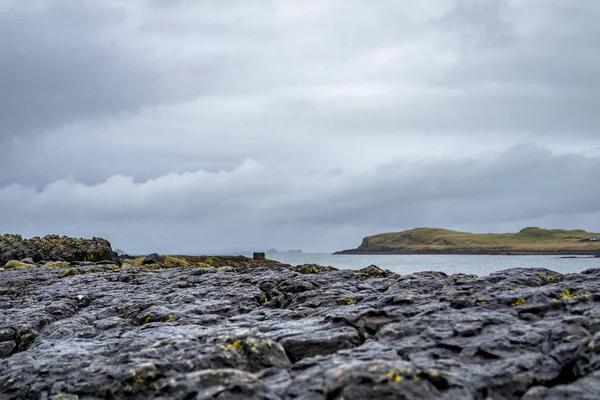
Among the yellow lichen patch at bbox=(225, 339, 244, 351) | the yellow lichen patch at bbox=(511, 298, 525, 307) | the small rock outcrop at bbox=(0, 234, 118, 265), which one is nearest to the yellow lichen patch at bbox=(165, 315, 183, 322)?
the yellow lichen patch at bbox=(225, 339, 244, 351)

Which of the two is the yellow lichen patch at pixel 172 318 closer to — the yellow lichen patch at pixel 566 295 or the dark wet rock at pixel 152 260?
the yellow lichen patch at pixel 566 295

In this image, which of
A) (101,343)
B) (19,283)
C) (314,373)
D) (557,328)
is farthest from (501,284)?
(19,283)

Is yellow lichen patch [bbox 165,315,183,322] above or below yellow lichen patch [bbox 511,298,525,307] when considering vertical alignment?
below

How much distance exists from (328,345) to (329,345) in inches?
0.8

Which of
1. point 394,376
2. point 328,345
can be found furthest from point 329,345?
point 394,376

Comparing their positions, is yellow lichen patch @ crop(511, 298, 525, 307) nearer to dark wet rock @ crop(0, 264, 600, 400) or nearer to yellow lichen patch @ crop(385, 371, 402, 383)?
dark wet rock @ crop(0, 264, 600, 400)

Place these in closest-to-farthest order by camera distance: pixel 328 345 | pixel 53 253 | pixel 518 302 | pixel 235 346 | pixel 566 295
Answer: pixel 235 346, pixel 328 345, pixel 518 302, pixel 566 295, pixel 53 253

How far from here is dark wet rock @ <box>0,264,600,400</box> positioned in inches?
280

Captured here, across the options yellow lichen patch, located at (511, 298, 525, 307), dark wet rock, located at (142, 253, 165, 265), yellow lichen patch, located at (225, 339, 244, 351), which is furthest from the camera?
dark wet rock, located at (142, 253, 165, 265)

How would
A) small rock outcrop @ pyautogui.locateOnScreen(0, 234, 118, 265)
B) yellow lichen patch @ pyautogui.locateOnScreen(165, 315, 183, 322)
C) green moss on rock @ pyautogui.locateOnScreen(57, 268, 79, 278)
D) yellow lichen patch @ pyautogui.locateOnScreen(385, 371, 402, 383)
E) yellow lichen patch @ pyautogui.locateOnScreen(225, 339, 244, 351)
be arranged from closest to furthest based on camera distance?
yellow lichen patch @ pyautogui.locateOnScreen(385, 371, 402, 383)
yellow lichen patch @ pyautogui.locateOnScreen(225, 339, 244, 351)
yellow lichen patch @ pyautogui.locateOnScreen(165, 315, 183, 322)
green moss on rock @ pyautogui.locateOnScreen(57, 268, 79, 278)
small rock outcrop @ pyautogui.locateOnScreen(0, 234, 118, 265)

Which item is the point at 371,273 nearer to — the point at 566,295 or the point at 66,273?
the point at 566,295

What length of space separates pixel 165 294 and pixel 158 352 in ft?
30.8

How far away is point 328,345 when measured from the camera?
9336mm

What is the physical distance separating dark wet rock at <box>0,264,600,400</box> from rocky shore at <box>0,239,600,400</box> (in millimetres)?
27
